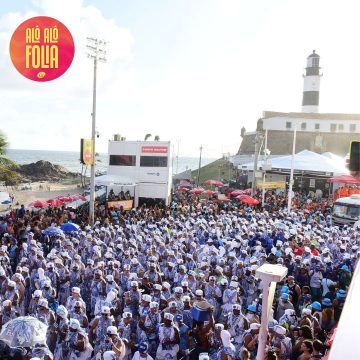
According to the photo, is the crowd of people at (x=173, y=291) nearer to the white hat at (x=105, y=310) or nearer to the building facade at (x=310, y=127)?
the white hat at (x=105, y=310)

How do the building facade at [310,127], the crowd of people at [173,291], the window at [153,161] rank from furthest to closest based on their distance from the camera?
the building facade at [310,127]
the window at [153,161]
the crowd of people at [173,291]

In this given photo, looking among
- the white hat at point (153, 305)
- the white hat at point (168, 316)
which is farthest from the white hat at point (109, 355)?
the white hat at point (153, 305)

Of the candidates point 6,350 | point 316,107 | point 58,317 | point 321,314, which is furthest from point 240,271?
point 316,107

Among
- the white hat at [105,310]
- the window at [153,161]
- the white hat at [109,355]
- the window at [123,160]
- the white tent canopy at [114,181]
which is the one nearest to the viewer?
the white hat at [109,355]

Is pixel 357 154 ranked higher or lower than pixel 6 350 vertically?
higher

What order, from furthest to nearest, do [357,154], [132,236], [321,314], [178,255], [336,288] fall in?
[132,236] → [178,255] → [336,288] → [321,314] → [357,154]

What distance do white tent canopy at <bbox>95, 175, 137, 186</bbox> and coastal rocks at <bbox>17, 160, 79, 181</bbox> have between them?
46.4 metres

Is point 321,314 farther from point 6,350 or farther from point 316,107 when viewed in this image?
point 316,107

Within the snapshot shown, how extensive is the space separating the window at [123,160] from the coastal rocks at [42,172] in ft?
147

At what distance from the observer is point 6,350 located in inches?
242

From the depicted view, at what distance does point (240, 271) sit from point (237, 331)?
327cm

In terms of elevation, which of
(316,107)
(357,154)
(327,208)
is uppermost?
(316,107)

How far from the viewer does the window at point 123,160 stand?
2886 cm

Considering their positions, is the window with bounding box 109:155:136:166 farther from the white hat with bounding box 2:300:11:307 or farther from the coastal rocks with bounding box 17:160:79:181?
the coastal rocks with bounding box 17:160:79:181
